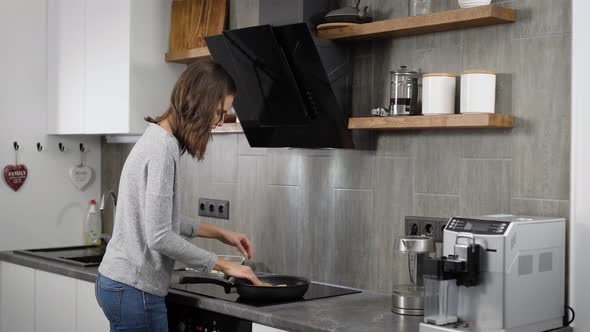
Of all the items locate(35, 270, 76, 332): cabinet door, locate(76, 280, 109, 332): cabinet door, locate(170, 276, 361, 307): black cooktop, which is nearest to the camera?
locate(170, 276, 361, 307): black cooktop

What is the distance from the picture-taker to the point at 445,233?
6.94ft

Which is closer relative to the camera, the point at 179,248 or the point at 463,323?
the point at 463,323

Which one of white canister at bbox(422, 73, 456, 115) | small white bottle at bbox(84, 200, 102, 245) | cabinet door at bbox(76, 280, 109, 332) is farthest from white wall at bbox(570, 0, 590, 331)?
small white bottle at bbox(84, 200, 102, 245)

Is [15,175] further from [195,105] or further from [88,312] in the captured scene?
[195,105]

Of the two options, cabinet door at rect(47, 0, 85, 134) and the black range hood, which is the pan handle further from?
cabinet door at rect(47, 0, 85, 134)

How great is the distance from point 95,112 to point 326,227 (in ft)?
4.64

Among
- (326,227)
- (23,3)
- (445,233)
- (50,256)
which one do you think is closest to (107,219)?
(50,256)

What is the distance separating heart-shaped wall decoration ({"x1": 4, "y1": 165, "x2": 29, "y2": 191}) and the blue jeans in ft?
5.61

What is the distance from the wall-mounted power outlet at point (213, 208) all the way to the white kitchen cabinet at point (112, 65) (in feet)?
1.53

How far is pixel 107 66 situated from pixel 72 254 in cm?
96

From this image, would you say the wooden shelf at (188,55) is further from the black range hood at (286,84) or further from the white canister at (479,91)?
the white canister at (479,91)

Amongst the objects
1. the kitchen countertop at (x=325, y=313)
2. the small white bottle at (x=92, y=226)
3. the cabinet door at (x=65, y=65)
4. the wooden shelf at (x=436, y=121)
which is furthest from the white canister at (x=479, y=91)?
the small white bottle at (x=92, y=226)

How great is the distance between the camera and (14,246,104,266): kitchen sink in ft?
11.7

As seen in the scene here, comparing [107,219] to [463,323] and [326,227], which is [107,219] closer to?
[326,227]
